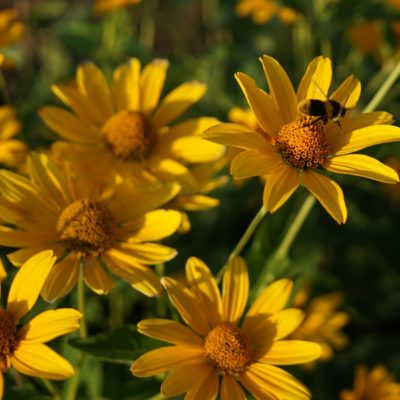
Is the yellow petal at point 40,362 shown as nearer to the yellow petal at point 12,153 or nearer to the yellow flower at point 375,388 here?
the yellow petal at point 12,153

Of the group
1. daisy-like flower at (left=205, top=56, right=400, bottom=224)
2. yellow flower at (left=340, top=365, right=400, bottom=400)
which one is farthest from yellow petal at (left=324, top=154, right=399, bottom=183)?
yellow flower at (left=340, top=365, right=400, bottom=400)

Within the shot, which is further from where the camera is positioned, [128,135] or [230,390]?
[128,135]

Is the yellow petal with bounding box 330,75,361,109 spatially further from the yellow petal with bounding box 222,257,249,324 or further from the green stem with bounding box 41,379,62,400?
the green stem with bounding box 41,379,62,400

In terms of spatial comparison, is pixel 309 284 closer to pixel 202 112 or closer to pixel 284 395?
pixel 202 112

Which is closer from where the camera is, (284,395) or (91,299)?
(284,395)

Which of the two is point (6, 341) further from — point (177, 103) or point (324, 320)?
point (324, 320)

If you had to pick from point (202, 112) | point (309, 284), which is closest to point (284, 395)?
point (309, 284)

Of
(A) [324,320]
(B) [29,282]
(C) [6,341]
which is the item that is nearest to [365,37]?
(A) [324,320]
